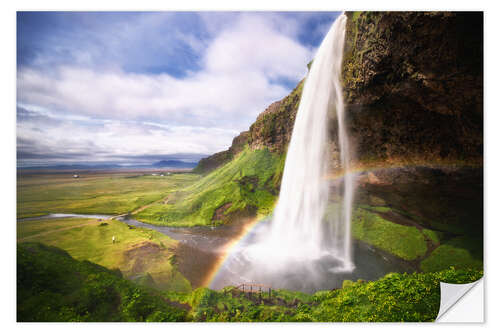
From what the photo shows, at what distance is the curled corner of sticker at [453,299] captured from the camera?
3945 millimetres

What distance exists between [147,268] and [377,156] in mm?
9244

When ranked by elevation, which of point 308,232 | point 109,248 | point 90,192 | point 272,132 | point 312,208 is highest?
point 272,132

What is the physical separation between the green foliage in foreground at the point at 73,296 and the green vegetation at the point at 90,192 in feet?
4.19

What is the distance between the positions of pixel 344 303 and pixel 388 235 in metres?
4.89

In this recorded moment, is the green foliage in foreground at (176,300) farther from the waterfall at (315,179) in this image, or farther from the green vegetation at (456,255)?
the waterfall at (315,179)

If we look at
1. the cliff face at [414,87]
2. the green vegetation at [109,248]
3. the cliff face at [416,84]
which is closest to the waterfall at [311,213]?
the cliff face at [414,87]

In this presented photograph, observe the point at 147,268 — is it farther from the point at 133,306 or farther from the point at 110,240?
the point at 110,240

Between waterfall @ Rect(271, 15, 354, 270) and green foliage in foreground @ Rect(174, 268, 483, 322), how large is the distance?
198 cm

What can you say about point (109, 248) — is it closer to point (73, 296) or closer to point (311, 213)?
point (73, 296)

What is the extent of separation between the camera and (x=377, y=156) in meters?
6.76

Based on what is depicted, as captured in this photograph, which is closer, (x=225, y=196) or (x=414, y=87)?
(x=414, y=87)

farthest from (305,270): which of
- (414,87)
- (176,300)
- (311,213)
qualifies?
(414,87)

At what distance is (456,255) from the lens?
544 cm
